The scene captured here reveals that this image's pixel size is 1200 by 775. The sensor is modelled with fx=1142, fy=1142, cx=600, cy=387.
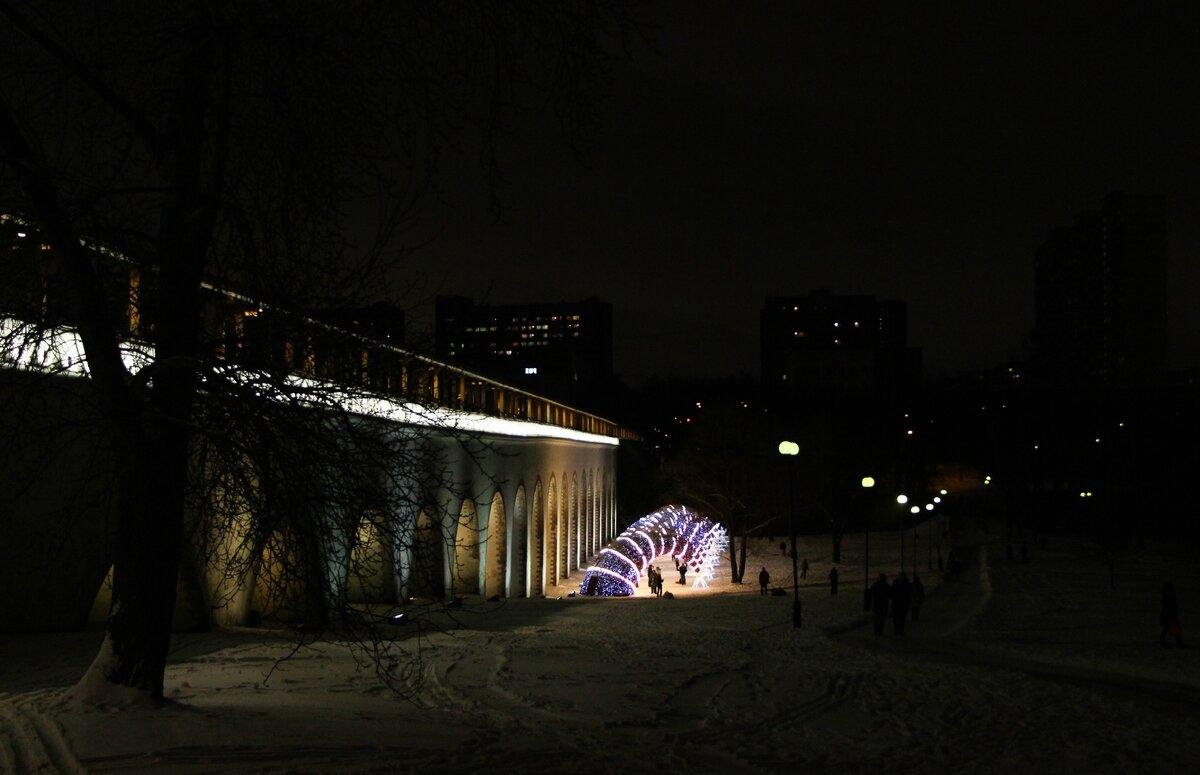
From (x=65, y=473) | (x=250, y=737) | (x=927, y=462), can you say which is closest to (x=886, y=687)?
(x=250, y=737)

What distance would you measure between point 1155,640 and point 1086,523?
50.3 metres

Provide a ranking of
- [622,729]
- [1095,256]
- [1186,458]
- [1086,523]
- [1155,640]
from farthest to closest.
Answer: [1095,256], [1086,523], [1186,458], [1155,640], [622,729]

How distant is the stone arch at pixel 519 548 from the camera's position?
40969mm

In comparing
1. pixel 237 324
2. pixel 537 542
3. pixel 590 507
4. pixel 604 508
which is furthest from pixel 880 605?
pixel 604 508

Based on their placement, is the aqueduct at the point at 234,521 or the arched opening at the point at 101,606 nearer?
the aqueduct at the point at 234,521

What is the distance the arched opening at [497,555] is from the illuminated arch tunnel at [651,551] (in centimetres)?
381

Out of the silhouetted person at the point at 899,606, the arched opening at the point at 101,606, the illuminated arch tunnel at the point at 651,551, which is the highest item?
the arched opening at the point at 101,606

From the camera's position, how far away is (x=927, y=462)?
105438 mm

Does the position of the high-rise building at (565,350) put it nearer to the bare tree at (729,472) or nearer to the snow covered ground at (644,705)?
the bare tree at (729,472)

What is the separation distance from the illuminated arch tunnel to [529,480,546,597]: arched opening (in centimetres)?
191

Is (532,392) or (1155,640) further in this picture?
(532,392)

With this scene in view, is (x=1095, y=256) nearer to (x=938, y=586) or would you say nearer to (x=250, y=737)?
(x=938, y=586)

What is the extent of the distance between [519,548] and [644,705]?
30826 millimetres

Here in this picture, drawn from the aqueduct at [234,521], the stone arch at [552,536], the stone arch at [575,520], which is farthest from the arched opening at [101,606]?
the stone arch at [575,520]
